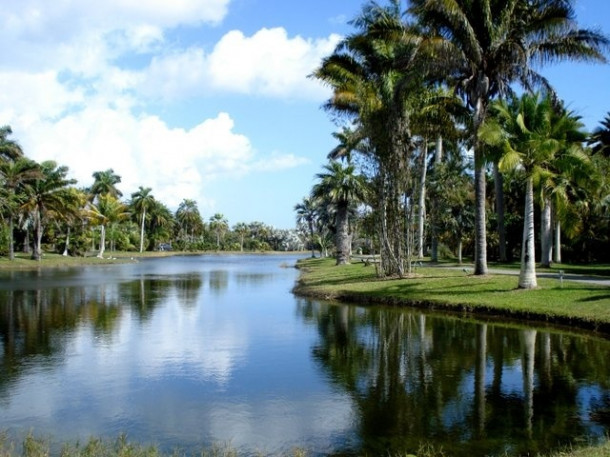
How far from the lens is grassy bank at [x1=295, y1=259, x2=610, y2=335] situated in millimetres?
20969

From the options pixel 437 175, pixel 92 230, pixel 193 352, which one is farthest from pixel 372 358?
pixel 92 230

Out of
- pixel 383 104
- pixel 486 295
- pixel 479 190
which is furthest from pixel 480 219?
pixel 383 104

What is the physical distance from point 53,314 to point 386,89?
2061cm

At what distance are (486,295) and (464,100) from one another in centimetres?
1206

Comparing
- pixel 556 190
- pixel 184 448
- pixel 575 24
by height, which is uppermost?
pixel 575 24

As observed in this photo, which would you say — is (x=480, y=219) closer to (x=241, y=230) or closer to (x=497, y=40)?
(x=497, y=40)

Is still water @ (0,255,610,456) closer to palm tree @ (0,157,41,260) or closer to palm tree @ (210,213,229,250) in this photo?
palm tree @ (0,157,41,260)

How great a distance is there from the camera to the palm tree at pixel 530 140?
2422cm

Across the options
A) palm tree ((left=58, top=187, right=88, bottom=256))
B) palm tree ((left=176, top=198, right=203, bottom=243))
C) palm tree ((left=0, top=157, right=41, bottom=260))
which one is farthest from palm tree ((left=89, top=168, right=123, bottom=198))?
palm tree ((left=176, top=198, right=203, bottom=243))

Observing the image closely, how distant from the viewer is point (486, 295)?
82.7 feet

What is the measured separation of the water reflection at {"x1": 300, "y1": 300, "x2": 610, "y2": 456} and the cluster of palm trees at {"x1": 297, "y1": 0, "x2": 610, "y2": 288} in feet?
27.3

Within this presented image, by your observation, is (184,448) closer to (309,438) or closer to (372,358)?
(309,438)

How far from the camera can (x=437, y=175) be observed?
5050cm

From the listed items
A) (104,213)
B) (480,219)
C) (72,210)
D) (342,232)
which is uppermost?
(104,213)
